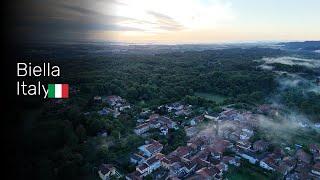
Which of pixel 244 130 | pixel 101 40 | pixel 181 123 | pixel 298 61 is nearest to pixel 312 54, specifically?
pixel 298 61

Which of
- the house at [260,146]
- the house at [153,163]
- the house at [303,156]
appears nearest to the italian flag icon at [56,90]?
the house at [153,163]


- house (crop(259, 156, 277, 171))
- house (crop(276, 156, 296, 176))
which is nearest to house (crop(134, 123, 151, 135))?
house (crop(259, 156, 277, 171))

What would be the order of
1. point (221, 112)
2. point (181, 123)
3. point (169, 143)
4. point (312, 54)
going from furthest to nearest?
point (312, 54)
point (221, 112)
point (181, 123)
point (169, 143)

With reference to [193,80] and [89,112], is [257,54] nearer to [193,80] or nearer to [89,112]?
[193,80]

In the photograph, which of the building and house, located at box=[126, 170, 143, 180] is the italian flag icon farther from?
the building

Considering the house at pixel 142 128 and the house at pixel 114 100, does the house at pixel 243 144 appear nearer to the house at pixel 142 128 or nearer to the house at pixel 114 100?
the house at pixel 142 128
